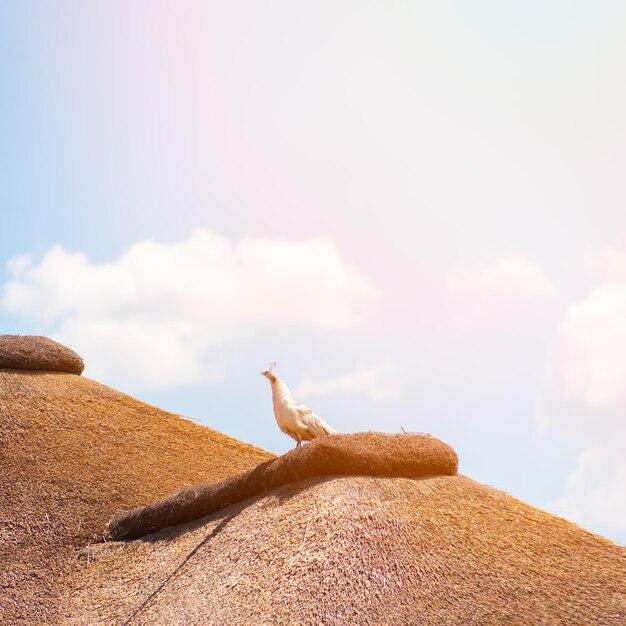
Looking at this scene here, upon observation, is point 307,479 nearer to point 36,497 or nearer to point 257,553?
point 257,553

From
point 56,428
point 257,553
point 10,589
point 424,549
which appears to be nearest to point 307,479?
point 257,553

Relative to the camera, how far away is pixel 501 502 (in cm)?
936

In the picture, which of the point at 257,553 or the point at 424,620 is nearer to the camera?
the point at 424,620

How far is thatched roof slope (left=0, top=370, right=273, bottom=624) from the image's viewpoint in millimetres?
10422

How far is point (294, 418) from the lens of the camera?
9.34 meters

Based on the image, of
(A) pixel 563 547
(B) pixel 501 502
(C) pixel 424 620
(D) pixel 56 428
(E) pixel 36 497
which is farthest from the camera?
(D) pixel 56 428

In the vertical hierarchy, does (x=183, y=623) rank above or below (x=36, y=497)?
below

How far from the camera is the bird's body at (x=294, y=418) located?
368 inches

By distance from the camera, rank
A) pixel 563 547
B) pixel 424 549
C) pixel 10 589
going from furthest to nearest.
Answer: pixel 10 589, pixel 563 547, pixel 424 549

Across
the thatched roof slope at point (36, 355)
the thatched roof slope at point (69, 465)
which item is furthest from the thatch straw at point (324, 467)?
the thatched roof slope at point (36, 355)

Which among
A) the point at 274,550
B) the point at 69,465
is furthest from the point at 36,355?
the point at 274,550

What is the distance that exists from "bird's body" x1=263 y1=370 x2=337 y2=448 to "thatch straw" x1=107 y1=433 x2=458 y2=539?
0.28 m

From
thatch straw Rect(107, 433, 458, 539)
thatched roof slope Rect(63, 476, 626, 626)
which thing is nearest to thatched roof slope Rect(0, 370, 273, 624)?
thatched roof slope Rect(63, 476, 626, 626)

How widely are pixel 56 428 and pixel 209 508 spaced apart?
3.31m
